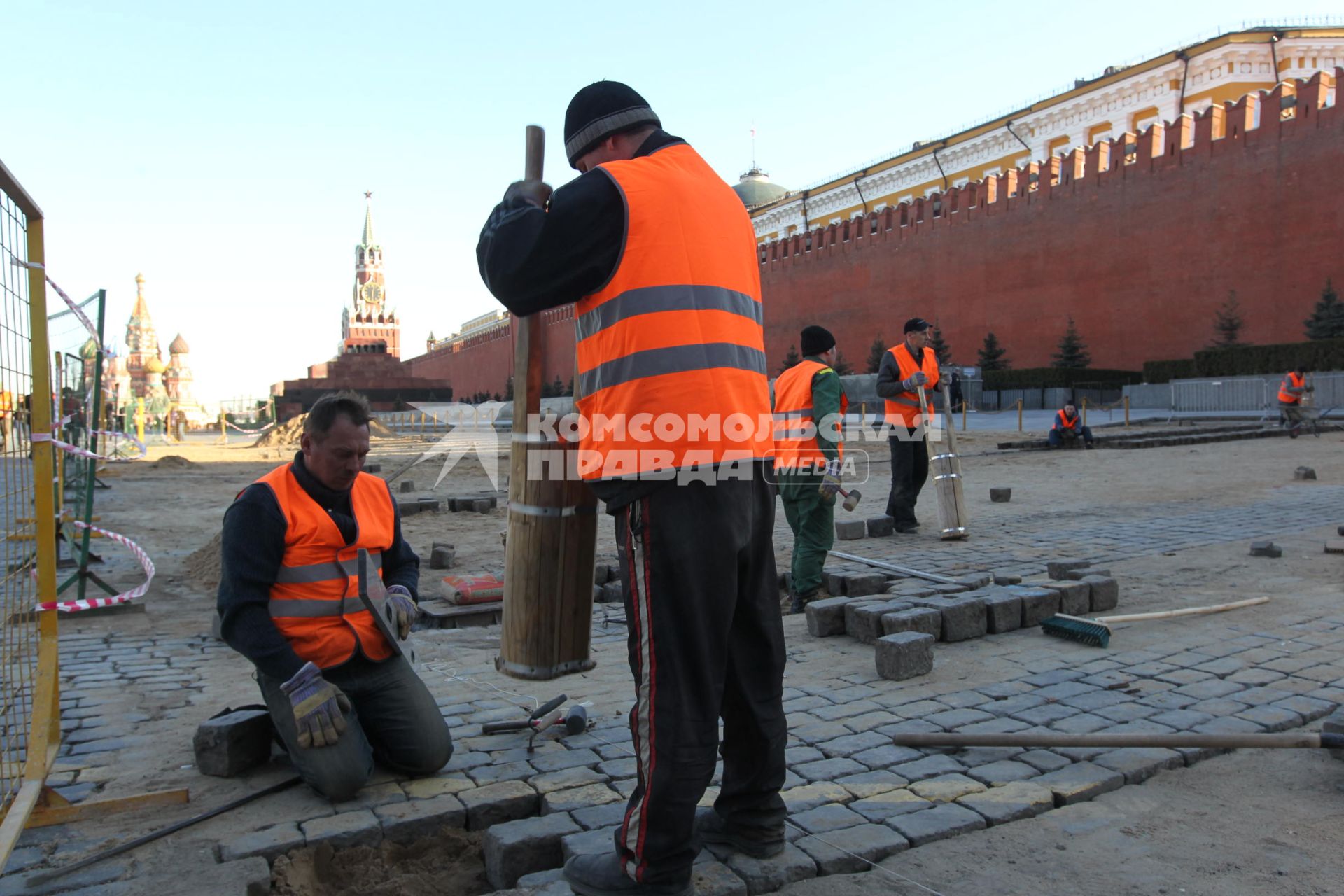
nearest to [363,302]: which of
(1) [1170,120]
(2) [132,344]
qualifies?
(2) [132,344]

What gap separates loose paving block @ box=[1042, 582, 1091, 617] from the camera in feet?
17.0

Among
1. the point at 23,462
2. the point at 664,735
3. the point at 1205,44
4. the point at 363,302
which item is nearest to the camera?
the point at 664,735

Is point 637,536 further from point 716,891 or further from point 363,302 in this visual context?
point 363,302

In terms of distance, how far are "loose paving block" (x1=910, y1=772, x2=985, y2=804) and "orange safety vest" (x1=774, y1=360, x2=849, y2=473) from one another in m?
2.89

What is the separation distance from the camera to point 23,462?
372 cm

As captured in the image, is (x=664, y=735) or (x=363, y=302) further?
(x=363, y=302)

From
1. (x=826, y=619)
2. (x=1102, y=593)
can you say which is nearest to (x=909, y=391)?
(x=1102, y=593)

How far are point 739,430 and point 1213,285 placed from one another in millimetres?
33547

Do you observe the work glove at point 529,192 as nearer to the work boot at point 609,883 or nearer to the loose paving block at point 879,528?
the work boot at point 609,883

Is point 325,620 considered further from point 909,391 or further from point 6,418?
point 909,391

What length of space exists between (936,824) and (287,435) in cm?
3588

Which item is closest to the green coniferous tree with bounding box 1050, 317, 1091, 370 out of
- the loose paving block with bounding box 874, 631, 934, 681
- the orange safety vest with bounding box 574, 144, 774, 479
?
the loose paving block with bounding box 874, 631, 934, 681

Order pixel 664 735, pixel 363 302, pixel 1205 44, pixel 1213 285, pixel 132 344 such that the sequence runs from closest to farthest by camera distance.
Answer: pixel 664 735
pixel 1213 285
pixel 1205 44
pixel 132 344
pixel 363 302

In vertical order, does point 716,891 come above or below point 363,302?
below
